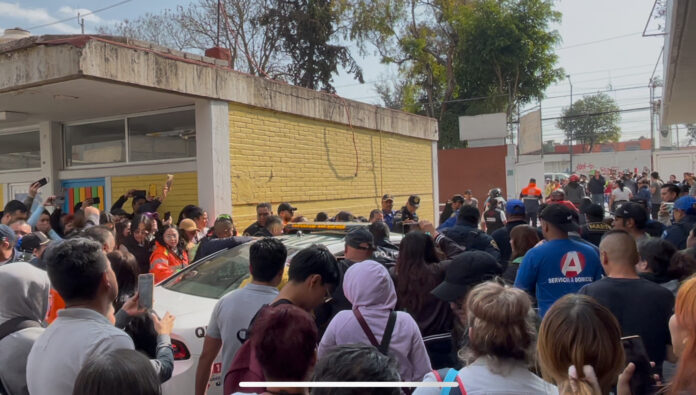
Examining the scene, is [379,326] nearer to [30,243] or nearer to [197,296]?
[197,296]

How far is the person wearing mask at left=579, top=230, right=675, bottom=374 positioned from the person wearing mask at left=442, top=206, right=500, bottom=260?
2.65 metres

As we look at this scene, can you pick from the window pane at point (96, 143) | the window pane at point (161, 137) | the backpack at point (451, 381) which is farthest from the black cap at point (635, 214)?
the window pane at point (96, 143)

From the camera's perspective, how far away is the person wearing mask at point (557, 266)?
4.24 meters

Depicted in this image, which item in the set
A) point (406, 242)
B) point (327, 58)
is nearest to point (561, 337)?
point (406, 242)

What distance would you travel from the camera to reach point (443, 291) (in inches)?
145

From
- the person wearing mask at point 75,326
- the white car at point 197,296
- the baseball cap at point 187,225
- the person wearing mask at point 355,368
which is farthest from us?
the baseball cap at point 187,225

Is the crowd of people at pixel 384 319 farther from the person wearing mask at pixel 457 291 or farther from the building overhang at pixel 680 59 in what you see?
the building overhang at pixel 680 59

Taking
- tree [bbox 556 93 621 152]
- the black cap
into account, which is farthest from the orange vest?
tree [bbox 556 93 621 152]

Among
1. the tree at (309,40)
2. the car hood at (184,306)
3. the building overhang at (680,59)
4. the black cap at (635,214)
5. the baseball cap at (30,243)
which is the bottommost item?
the car hood at (184,306)

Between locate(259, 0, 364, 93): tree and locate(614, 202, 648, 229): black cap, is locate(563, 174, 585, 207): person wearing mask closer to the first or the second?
locate(614, 202, 648, 229): black cap

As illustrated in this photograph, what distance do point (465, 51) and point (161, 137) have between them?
2537cm

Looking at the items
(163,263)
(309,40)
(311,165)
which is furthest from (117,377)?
(309,40)

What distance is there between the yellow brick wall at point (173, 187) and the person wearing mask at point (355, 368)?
867 cm

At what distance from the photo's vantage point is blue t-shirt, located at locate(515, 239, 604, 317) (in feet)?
13.9
